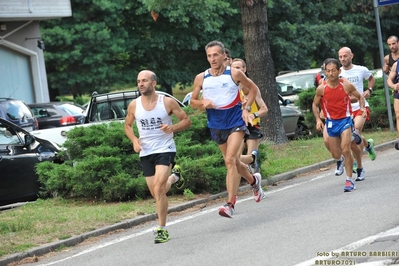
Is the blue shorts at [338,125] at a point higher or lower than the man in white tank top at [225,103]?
lower

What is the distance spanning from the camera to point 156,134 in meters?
10.2

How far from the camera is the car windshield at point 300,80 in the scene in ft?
84.7

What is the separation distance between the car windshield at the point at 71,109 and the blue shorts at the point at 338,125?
40.8 feet

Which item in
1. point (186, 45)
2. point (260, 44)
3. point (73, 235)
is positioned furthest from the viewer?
point (186, 45)

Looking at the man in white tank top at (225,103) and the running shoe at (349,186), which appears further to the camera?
the running shoe at (349,186)

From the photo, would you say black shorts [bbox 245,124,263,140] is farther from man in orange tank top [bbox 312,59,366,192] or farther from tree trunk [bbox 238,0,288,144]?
tree trunk [bbox 238,0,288,144]

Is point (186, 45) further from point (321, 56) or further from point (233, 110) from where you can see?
point (233, 110)

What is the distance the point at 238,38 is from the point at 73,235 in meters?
32.4

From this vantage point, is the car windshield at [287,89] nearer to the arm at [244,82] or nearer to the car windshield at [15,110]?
the car windshield at [15,110]

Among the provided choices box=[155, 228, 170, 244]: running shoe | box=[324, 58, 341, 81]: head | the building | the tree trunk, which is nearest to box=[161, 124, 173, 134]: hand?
box=[155, 228, 170, 244]: running shoe

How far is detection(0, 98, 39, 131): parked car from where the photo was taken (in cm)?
2144

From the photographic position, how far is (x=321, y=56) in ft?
155

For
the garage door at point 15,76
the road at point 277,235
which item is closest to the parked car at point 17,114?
the road at point 277,235

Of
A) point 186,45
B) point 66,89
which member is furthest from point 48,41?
point 186,45
